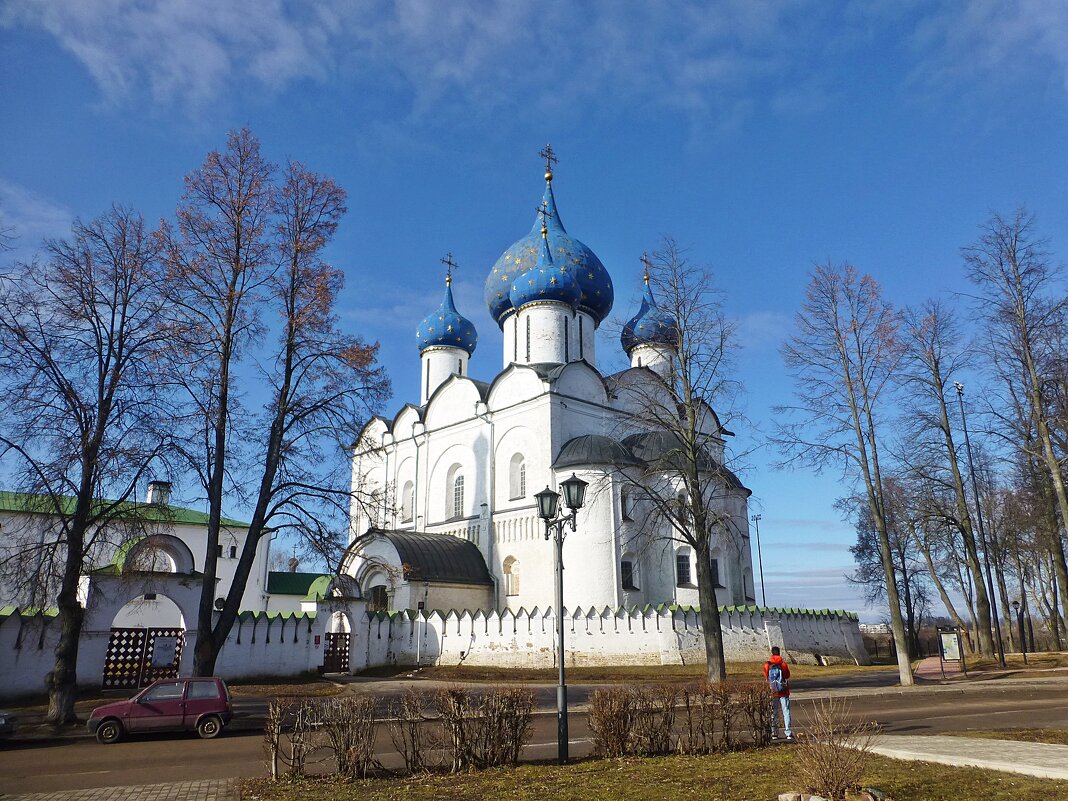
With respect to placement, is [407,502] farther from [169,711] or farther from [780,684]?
[780,684]

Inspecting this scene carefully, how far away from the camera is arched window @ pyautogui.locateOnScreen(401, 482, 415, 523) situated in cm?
3575

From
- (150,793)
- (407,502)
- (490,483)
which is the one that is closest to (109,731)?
(150,793)

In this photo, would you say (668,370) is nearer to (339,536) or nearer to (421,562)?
(339,536)

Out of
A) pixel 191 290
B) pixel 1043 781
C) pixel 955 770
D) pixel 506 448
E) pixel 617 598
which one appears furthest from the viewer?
pixel 506 448

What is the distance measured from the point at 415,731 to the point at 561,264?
2858cm

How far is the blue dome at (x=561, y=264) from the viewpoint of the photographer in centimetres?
3553

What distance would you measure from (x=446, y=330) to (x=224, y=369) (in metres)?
23.7

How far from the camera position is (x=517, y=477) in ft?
104

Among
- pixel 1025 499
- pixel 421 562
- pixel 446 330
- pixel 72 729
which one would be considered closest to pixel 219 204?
pixel 72 729

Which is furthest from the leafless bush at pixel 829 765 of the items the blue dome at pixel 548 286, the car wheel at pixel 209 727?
the blue dome at pixel 548 286

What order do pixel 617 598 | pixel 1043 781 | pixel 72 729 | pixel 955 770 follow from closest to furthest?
pixel 1043 781 < pixel 955 770 < pixel 72 729 < pixel 617 598

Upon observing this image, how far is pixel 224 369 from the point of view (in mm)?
16609

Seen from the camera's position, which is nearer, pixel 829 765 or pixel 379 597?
pixel 829 765

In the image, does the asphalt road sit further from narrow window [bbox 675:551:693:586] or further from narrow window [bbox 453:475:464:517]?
narrow window [bbox 453:475:464:517]
